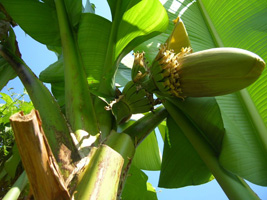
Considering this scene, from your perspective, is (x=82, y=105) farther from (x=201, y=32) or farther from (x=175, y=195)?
(x=175, y=195)

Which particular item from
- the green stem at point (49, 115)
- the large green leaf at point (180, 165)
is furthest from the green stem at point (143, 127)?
the green stem at point (49, 115)

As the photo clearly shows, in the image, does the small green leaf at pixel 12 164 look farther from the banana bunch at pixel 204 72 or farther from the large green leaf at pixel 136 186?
the banana bunch at pixel 204 72

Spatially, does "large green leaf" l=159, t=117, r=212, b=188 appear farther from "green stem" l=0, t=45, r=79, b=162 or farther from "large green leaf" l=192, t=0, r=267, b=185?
"green stem" l=0, t=45, r=79, b=162

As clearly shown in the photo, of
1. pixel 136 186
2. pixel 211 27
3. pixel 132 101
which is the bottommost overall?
pixel 136 186

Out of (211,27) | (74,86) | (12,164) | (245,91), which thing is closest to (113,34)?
(74,86)

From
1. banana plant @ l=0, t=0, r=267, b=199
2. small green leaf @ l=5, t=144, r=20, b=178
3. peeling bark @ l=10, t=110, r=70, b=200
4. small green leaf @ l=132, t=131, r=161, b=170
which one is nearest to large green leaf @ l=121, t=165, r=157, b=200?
banana plant @ l=0, t=0, r=267, b=199

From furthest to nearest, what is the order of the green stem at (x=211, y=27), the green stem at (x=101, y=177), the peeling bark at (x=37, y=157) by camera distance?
1. the green stem at (x=211, y=27)
2. the green stem at (x=101, y=177)
3. the peeling bark at (x=37, y=157)

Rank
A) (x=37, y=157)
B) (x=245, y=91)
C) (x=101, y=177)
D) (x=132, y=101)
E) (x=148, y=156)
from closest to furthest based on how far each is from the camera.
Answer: (x=37, y=157) < (x=101, y=177) < (x=132, y=101) < (x=245, y=91) < (x=148, y=156)

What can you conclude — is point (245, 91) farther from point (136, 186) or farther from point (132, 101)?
point (136, 186)
